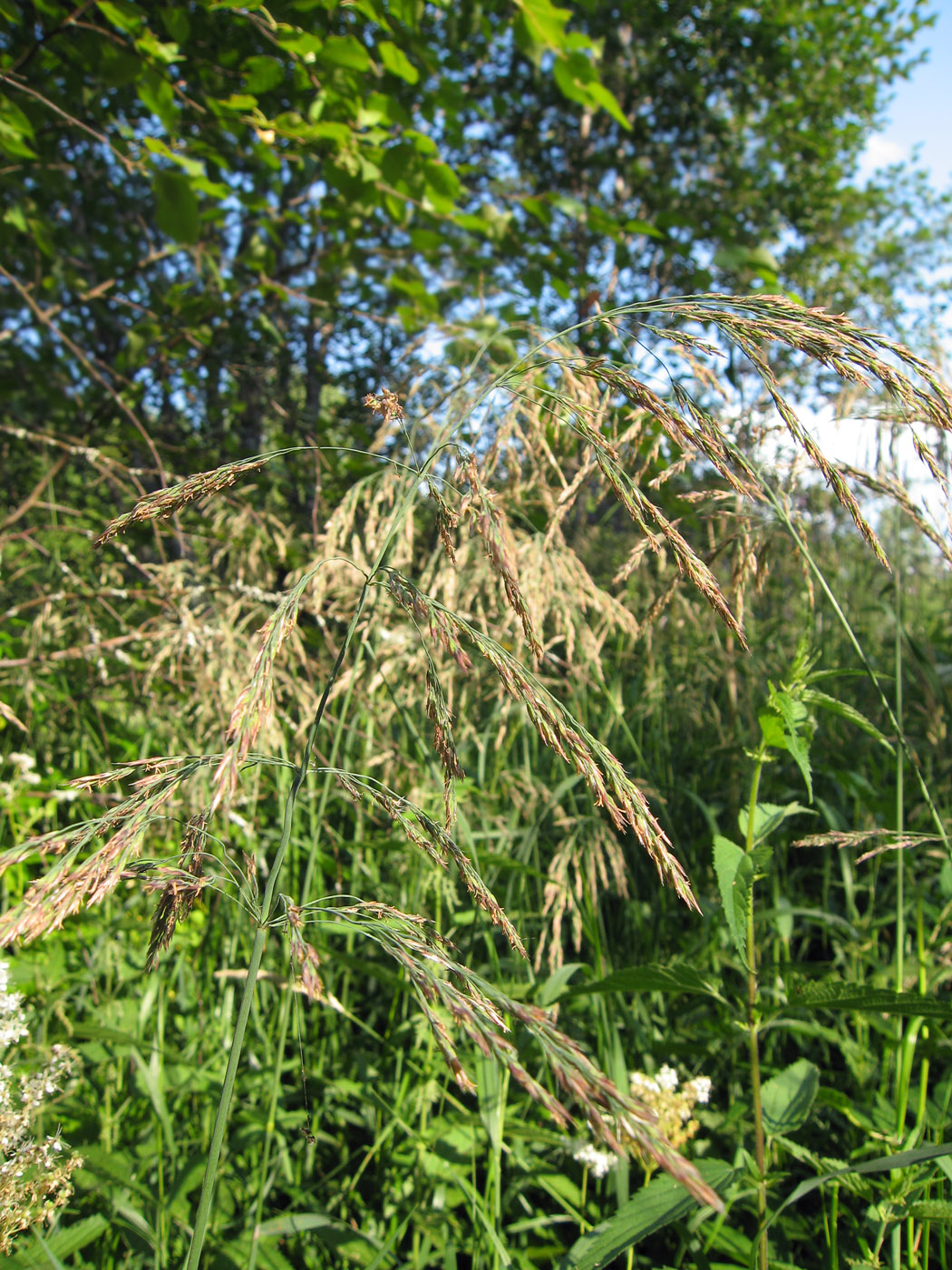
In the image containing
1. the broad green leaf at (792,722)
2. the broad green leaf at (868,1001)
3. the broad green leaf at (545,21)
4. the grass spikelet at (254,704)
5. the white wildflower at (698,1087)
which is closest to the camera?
the grass spikelet at (254,704)

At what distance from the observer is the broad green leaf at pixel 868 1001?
86 cm

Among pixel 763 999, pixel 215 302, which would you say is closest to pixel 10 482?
pixel 215 302

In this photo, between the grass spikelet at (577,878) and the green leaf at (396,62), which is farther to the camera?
the green leaf at (396,62)

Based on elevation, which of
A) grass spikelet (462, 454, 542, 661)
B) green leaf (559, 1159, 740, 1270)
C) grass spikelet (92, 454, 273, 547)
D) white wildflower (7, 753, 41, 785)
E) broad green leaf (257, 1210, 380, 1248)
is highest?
grass spikelet (92, 454, 273, 547)

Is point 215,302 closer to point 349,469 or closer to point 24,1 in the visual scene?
point 349,469

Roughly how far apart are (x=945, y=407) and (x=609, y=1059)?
1084 millimetres

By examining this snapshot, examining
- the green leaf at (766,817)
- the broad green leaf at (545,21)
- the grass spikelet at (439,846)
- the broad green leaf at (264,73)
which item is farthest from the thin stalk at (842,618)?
the broad green leaf at (264,73)

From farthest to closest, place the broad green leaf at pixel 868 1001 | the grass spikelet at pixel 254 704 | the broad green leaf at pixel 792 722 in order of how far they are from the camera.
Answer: the broad green leaf at pixel 792 722 → the broad green leaf at pixel 868 1001 → the grass spikelet at pixel 254 704

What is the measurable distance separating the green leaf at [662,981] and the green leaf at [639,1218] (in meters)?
0.20

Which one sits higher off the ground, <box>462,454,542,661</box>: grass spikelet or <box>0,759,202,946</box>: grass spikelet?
<box>462,454,542,661</box>: grass spikelet

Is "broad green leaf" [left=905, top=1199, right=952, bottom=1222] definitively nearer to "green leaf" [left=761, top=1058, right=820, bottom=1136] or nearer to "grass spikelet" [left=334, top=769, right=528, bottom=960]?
"green leaf" [left=761, top=1058, right=820, bottom=1136]

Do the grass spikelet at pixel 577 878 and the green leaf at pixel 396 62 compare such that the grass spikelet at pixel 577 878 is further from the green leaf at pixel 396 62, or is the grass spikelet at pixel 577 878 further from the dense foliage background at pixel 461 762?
the green leaf at pixel 396 62

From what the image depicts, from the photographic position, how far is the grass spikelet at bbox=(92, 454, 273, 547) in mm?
678

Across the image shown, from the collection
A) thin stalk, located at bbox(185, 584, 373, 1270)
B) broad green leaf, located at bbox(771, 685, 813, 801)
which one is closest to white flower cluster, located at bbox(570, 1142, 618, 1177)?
broad green leaf, located at bbox(771, 685, 813, 801)
